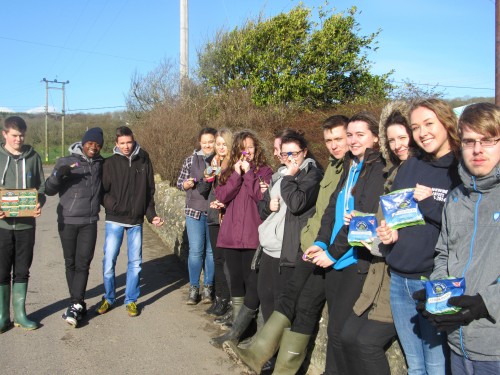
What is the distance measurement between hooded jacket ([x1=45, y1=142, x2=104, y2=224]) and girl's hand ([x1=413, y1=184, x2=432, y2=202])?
4073 millimetres

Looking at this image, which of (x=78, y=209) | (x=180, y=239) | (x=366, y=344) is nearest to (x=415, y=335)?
(x=366, y=344)

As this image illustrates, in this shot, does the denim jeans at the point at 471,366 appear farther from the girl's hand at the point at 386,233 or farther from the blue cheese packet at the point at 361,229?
the blue cheese packet at the point at 361,229

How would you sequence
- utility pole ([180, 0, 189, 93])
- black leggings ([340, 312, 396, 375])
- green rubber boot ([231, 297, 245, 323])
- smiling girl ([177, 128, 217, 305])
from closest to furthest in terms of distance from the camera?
black leggings ([340, 312, 396, 375]), green rubber boot ([231, 297, 245, 323]), smiling girl ([177, 128, 217, 305]), utility pole ([180, 0, 189, 93])

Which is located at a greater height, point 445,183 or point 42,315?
point 445,183

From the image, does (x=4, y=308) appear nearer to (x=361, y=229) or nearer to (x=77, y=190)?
(x=77, y=190)

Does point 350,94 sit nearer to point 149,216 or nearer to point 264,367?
point 149,216

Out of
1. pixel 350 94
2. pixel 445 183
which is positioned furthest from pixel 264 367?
pixel 350 94

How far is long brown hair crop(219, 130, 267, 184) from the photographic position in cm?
525

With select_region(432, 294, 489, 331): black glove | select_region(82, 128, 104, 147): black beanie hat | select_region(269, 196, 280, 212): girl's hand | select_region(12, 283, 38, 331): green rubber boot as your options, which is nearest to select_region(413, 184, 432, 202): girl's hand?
select_region(432, 294, 489, 331): black glove

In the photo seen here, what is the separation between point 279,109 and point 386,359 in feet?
33.2

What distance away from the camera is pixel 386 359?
3068 mm

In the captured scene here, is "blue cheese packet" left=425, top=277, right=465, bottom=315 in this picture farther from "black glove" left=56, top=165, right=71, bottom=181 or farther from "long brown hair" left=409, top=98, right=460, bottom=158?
"black glove" left=56, top=165, right=71, bottom=181

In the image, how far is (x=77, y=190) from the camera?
570 centimetres

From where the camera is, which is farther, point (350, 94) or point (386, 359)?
point (350, 94)
